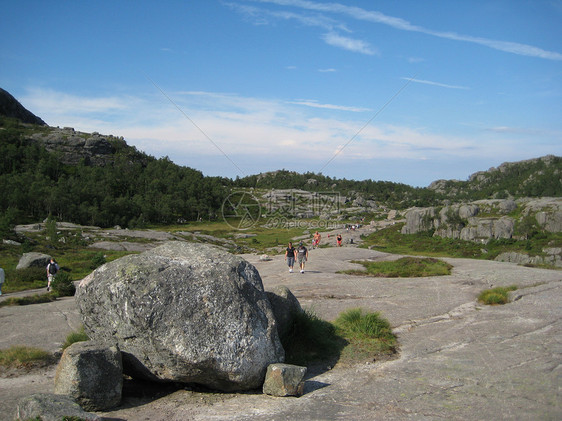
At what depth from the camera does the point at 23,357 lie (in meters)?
12.8

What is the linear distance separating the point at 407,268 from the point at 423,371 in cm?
2137

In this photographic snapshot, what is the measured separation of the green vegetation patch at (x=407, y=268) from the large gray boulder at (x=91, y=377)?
2233cm

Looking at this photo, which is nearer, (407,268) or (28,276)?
(407,268)

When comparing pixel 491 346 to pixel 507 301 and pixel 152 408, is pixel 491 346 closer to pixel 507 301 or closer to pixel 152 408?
pixel 507 301

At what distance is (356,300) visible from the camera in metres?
20.9

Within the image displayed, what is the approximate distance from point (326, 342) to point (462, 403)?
16.7 ft

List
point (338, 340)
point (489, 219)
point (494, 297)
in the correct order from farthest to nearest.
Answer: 1. point (489, 219)
2. point (494, 297)
3. point (338, 340)

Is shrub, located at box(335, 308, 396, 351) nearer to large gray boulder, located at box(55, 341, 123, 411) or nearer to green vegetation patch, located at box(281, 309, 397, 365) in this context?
green vegetation patch, located at box(281, 309, 397, 365)

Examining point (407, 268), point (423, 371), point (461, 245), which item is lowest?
point (461, 245)

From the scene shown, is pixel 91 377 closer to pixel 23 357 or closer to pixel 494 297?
pixel 23 357

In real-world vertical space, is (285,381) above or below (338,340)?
above

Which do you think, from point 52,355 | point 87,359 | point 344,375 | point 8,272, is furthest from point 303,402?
point 8,272

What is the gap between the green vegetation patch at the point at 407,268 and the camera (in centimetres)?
2983

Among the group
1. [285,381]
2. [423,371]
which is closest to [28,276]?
[285,381]
